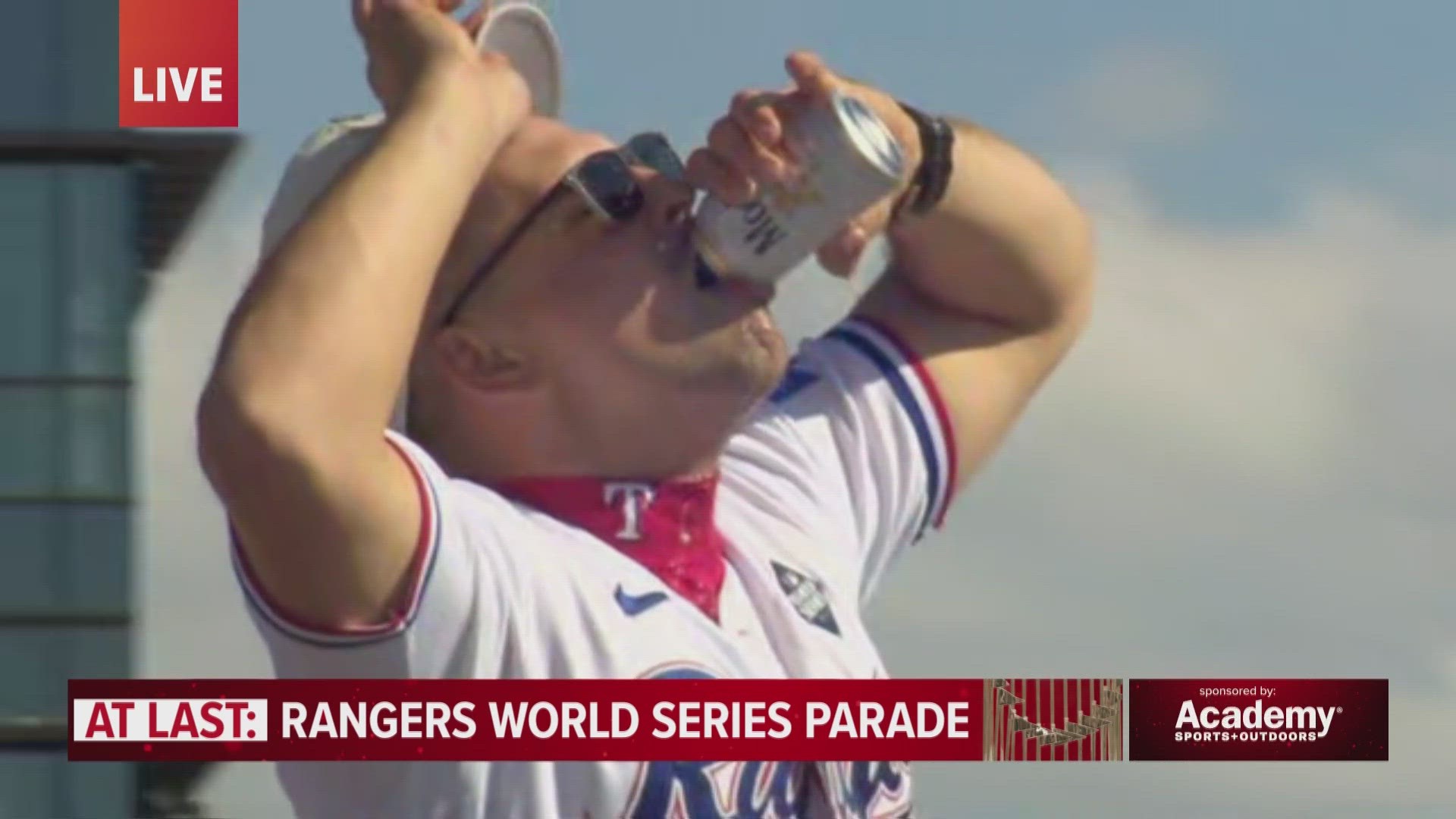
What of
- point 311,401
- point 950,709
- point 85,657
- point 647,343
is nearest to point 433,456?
point 647,343

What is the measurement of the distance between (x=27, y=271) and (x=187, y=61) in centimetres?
139

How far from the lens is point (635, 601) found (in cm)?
191

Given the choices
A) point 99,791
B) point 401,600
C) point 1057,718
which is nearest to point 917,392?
point 1057,718

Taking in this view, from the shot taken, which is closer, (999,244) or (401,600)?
(401,600)

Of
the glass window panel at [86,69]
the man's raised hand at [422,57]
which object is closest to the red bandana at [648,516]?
the man's raised hand at [422,57]

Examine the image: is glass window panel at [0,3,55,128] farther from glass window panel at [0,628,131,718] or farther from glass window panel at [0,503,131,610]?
glass window panel at [0,628,131,718]

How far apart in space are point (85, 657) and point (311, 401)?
1.82 meters

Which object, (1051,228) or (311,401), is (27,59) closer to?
(1051,228)

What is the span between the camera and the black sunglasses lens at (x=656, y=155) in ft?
6.38

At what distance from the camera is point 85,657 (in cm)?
342

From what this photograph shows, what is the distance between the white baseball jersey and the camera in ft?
5.87

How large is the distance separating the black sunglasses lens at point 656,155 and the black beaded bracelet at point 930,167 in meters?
0.19

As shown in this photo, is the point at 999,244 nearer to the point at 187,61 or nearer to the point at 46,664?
the point at 187,61

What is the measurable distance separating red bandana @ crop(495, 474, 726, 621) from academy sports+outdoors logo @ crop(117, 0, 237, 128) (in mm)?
572
